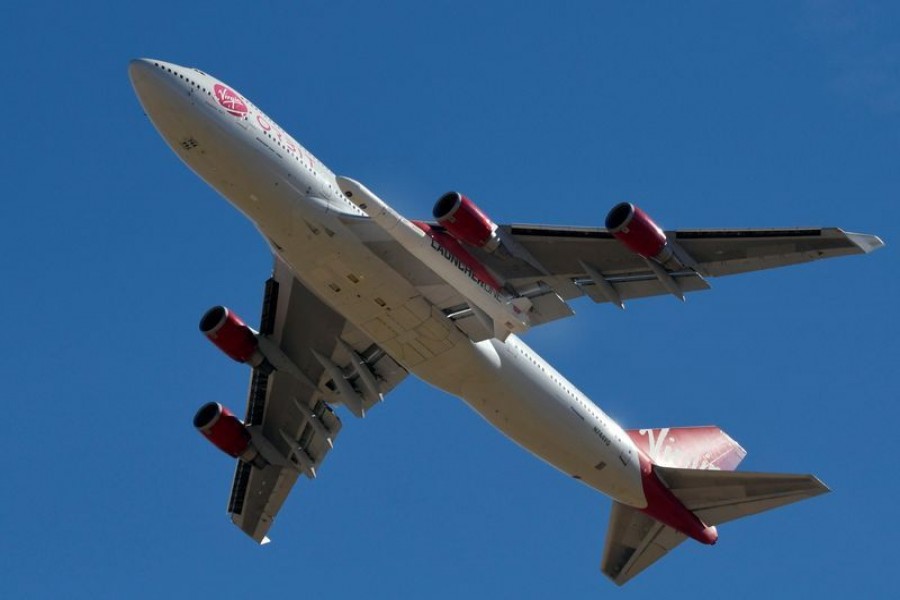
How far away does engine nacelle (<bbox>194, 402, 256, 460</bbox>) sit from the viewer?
138ft

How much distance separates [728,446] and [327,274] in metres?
15.9

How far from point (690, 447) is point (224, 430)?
13.8 metres

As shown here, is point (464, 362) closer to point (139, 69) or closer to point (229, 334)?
point (229, 334)

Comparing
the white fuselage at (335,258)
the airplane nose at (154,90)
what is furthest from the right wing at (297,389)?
the airplane nose at (154,90)

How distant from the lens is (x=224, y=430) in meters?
42.1

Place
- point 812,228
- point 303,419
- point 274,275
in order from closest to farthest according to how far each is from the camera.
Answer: point 812,228, point 274,275, point 303,419

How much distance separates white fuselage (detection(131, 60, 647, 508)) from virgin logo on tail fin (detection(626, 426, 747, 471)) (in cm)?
390

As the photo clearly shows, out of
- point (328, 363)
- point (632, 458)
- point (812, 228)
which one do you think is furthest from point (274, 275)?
point (812, 228)

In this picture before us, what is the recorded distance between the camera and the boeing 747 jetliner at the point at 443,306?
110ft

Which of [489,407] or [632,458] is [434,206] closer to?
[489,407]

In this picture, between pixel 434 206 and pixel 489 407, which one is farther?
pixel 489 407

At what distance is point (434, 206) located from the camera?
113 ft

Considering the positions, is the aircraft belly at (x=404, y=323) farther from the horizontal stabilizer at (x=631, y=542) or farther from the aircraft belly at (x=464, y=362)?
the horizontal stabilizer at (x=631, y=542)

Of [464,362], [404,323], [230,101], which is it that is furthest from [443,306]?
[230,101]
